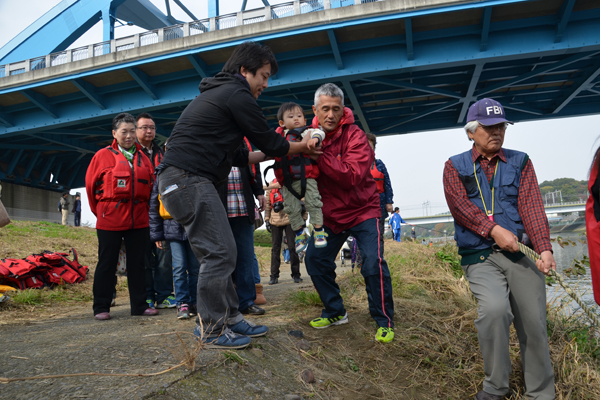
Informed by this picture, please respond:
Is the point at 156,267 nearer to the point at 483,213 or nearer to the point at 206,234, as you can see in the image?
the point at 206,234

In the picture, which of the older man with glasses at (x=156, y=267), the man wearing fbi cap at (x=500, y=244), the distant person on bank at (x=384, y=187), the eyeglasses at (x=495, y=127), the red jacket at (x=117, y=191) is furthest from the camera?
the distant person on bank at (x=384, y=187)

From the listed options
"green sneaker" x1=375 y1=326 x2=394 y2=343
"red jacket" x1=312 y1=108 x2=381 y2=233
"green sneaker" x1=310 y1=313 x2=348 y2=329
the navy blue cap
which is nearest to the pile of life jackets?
"green sneaker" x1=310 y1=313 x2=348 y2=329

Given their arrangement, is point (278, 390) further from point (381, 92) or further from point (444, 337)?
point (381, 92)

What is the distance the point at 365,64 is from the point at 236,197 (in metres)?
12.7

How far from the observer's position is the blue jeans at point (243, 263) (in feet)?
13.0

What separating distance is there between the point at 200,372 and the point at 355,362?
1.32m

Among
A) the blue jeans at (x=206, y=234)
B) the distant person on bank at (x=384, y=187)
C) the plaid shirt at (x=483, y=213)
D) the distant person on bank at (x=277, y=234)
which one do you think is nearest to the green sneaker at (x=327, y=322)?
the blue jeans at (x=206, y=234)

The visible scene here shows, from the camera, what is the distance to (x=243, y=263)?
4.02 metres

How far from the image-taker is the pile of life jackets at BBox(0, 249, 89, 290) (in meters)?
5.71

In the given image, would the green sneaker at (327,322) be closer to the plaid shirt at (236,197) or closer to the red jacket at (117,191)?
the plaid shirt at (236,197)

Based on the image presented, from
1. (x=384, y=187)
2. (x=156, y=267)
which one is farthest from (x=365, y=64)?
(x=156, y=267)

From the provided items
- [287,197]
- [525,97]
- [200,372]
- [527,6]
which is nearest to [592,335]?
[287,197]

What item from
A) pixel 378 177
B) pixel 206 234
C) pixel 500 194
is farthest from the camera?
pixel 378 177

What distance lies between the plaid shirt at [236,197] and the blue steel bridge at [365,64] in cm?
1157
